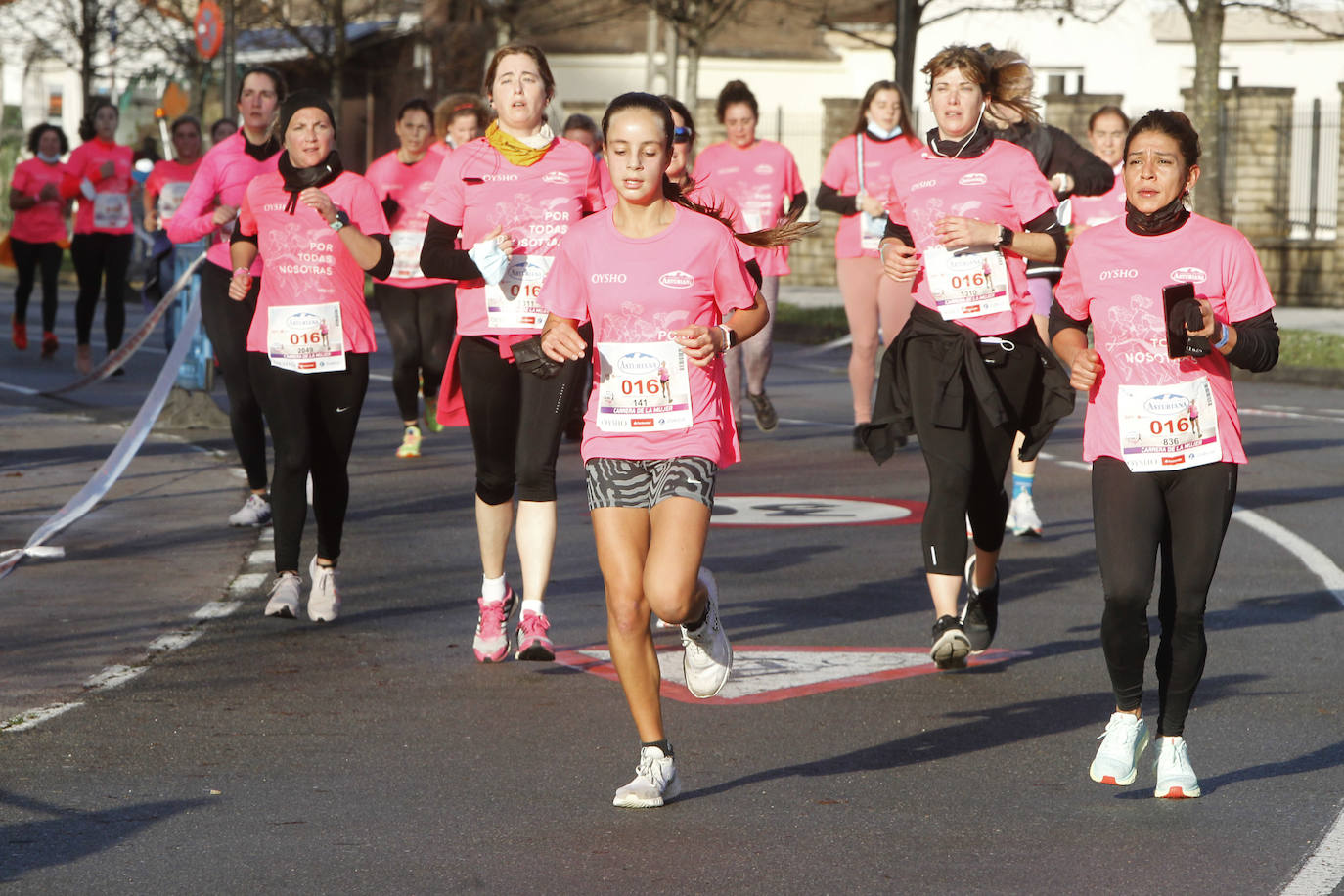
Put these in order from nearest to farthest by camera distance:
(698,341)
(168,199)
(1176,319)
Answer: (1176,319), (698,341), (168,199)

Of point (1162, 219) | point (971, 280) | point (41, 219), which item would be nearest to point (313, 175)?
point (971, 280)

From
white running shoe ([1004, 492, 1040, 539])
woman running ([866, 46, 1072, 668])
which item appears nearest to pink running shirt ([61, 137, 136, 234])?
white running shoe ([1004, 492, 1040, 539])

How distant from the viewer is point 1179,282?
561 centimetres

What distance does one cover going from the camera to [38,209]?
19.9 metres

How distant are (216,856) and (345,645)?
8.88 ft

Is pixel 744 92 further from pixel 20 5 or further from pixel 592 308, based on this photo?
pixel 20 5

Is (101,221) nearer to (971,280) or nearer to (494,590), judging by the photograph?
(494,590)

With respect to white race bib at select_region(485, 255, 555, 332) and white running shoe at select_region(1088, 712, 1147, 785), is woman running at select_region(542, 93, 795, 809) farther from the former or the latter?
white race bib at select_region(485, 255, 555, 332)

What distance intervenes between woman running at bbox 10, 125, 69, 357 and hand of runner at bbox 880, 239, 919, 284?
43.4 ft

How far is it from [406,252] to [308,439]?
16.7ft

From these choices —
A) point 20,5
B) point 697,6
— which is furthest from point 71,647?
point 20,5

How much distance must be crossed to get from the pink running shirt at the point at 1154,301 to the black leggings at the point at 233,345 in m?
4.98

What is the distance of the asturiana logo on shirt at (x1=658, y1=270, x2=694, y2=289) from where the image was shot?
5.75m

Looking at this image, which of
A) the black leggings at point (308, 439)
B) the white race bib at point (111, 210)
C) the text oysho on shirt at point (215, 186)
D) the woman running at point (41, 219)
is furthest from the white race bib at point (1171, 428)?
the woman running at point (41, 219)
